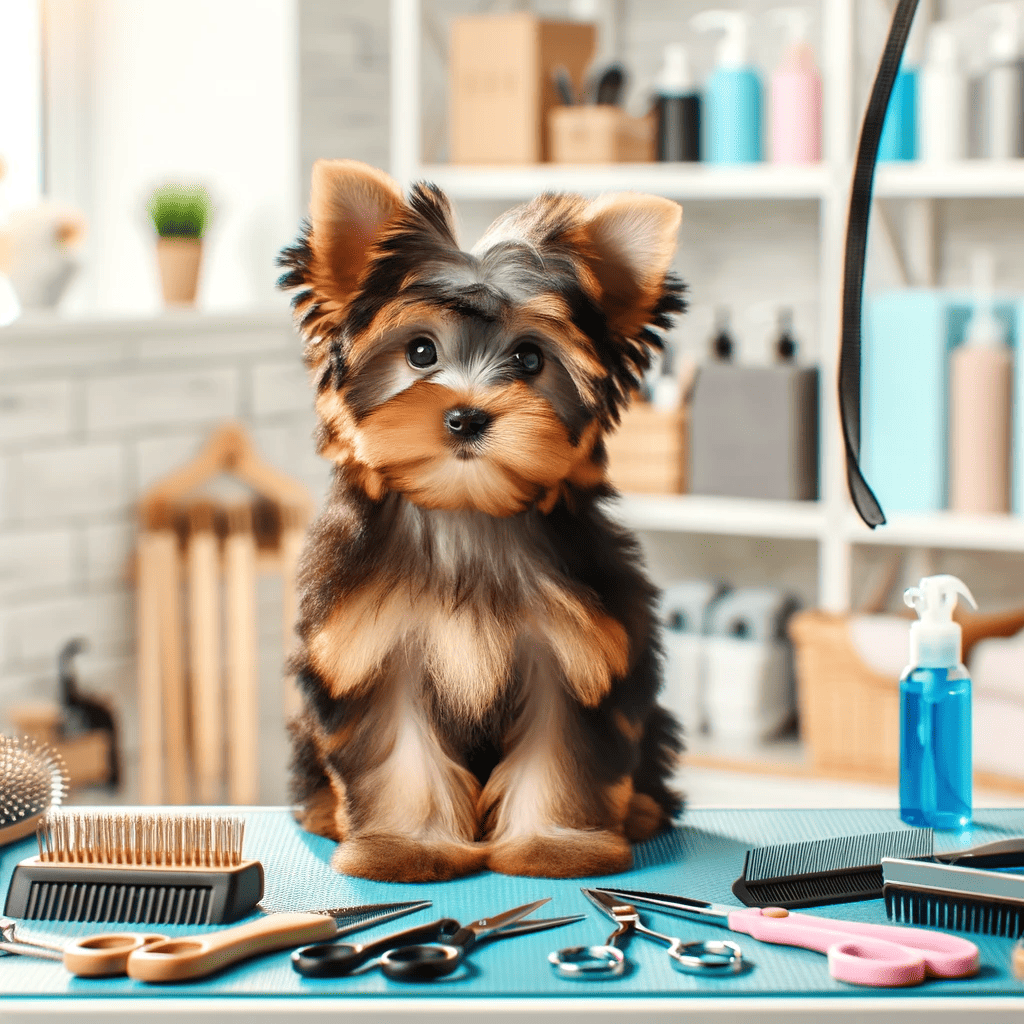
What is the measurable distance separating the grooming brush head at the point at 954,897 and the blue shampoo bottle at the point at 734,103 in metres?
1.78

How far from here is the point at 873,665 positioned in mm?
2283

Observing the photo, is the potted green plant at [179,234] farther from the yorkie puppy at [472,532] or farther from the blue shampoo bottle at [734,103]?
the yorkie puppy at [472,532]

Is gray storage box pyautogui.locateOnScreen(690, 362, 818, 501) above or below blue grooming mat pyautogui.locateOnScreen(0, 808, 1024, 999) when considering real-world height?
above

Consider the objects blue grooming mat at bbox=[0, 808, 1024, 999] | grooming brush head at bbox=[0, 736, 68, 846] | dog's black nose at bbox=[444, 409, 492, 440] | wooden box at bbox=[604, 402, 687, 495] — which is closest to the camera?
blue grooming mat at bbox=[0, 808, 1024, 999]

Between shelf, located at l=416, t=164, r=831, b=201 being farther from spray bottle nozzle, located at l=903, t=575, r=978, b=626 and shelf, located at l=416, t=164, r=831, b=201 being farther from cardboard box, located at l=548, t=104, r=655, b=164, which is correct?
spray bottle nozzle, located at l=903, t=575, r=978, b=626

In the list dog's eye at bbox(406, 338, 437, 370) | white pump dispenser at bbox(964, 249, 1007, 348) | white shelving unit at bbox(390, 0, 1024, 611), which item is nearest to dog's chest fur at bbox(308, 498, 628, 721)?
dog's eye at bbox(406, 338, 437, 370)

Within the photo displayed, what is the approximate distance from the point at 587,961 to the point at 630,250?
18.0 inches

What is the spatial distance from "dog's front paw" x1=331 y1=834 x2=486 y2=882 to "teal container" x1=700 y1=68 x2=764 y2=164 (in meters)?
1.76

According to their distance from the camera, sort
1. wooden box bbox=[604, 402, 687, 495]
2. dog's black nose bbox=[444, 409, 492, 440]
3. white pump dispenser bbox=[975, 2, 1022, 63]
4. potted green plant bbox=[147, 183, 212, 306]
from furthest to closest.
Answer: potted green plant bbox=[147, 183, 212, 306], wooden box bbox=[604, 402, 687, 495], white pump dispenser bbox=[975, 2, 1022, 63], dog's black nose bbox=[444, 409, 492, 440]

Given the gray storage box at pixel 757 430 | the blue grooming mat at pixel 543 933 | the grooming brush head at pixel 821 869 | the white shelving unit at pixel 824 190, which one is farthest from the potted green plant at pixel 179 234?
the grooming brush head at pixel 821 869

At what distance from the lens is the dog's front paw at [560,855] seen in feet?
3.18

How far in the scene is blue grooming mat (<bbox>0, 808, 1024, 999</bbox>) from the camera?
0.80 metres

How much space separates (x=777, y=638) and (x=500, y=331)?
174 centimetres

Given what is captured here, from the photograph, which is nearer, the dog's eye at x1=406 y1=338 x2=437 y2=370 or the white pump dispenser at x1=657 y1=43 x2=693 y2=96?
the dog's eye at x1=406 y1=338 x2=437 y2=370
